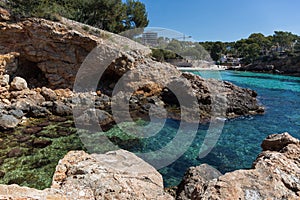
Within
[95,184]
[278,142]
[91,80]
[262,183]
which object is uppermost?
[91,80]

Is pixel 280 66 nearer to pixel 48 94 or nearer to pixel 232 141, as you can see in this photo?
pixel 232 141

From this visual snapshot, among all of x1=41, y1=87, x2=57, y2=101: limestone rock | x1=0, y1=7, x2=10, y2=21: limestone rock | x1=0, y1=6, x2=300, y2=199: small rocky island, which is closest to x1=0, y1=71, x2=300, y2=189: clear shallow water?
x1=0, y1=6, x2=300, y2=199: small rocky island

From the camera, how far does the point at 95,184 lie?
3.39 m

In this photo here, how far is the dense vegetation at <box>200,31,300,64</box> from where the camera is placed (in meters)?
68.4

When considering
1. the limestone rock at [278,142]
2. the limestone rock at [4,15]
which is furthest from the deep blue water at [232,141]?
the limestone rock at [4,15]

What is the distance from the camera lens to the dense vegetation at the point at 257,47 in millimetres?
68438

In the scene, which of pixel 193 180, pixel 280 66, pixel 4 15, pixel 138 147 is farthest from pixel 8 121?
pixel 280 66

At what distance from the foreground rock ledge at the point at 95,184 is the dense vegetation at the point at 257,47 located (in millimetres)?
69212

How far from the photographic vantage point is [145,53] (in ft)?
62.6

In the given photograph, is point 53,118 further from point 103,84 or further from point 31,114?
point 103,84

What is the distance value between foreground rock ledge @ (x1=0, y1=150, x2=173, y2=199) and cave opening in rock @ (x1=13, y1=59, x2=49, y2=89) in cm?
1323

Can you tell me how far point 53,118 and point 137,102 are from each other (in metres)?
5.90

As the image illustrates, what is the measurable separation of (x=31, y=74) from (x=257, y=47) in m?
70.7

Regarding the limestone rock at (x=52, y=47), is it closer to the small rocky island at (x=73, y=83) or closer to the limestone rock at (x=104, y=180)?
the small rocky island at (x=73, y=83)
